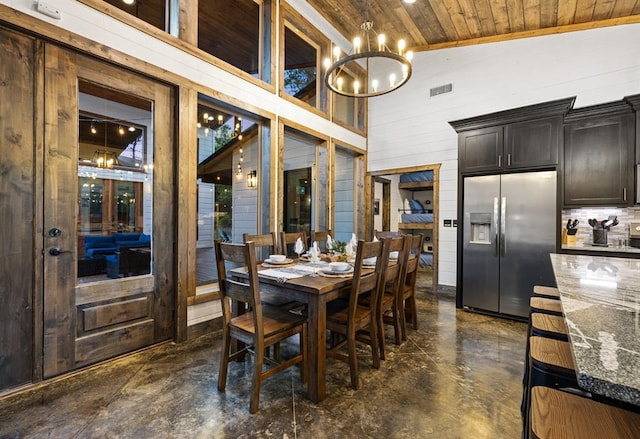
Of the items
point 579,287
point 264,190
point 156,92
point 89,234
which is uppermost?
point 156,92

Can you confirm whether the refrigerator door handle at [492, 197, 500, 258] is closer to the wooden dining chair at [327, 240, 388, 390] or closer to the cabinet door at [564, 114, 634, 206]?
the cabinet door at [564, 114, 634, 206]

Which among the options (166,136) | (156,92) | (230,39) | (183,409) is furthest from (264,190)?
(183,409)

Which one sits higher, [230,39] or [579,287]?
[230,39]

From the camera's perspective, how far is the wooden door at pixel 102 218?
7.57 ft

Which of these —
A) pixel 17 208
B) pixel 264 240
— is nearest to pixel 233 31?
pixel 264 240

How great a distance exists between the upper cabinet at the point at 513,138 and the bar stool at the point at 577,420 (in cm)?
359

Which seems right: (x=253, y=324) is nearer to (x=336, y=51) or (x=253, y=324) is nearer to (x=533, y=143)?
(x=533, y=143)

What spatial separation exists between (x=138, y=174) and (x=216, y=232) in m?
1.30

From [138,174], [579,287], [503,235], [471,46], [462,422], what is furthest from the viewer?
[471,46]

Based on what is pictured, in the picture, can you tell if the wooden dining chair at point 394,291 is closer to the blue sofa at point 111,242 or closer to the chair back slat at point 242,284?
the chair back slat at point 242,284

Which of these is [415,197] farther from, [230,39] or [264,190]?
[230,39]

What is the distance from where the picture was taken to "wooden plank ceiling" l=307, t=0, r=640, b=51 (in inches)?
151

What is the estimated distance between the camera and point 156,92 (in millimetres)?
2932

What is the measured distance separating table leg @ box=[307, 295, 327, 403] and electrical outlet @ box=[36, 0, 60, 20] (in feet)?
9.30
